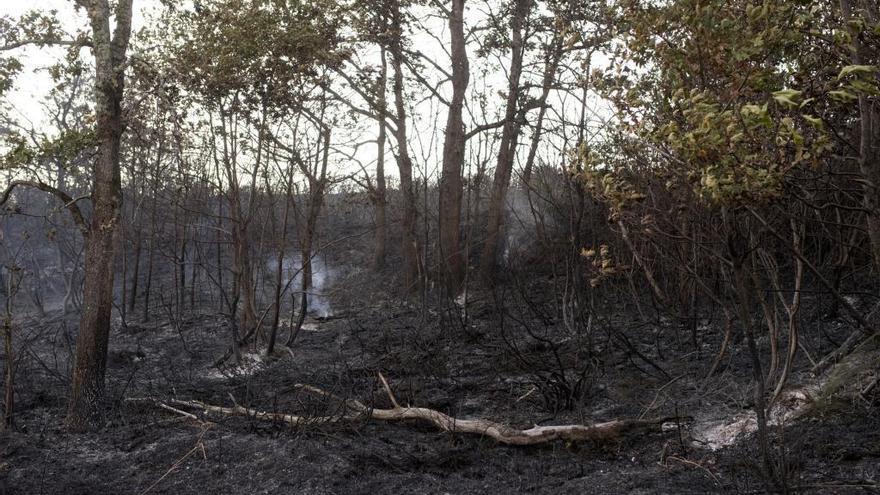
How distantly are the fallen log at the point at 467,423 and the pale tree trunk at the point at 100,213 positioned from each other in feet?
3.26

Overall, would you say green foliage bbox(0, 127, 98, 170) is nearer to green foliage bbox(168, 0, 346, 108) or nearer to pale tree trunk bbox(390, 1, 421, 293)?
green foliage bbox(168, 0, 346, 108)

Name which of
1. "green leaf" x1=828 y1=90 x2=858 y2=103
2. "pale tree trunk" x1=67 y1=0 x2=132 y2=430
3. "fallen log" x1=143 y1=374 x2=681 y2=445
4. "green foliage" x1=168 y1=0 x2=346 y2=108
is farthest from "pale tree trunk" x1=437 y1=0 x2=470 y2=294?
"green leaf" x1=828 y1=90 x2=858 y2=103

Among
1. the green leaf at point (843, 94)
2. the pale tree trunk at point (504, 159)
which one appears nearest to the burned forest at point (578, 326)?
the green leaf at point (843, 94)

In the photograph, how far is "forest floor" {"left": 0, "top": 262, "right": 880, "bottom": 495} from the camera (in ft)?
17.3

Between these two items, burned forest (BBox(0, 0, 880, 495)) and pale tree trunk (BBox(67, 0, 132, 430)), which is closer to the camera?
burned forest (BBox(0, 0, 880, 495))

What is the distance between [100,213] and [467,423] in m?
4.35

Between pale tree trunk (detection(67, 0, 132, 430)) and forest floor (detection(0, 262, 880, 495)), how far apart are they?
365 mm

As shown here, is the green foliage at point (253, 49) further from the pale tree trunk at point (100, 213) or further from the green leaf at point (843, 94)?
the green leaf at point (843, 94)

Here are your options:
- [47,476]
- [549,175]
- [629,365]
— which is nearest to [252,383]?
[47,476]

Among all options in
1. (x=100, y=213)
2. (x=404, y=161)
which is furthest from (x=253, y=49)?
(x=404, y=161)

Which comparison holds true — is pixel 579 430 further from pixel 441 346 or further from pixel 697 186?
pixel 441 346

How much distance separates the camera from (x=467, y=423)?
6.62 metres

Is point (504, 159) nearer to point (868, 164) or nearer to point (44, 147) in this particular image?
point (44, 147)

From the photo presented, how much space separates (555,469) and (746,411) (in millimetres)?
1667
